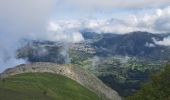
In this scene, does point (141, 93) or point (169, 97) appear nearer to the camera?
point (169, 97)

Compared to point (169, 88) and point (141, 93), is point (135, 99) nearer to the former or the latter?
point (141, 93)

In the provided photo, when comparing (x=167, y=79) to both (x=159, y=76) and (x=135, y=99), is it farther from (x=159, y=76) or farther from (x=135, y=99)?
(x=135, y=99)

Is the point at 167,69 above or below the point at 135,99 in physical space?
above

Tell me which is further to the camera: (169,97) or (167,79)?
(167,79)

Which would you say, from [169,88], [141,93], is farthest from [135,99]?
[169,88]

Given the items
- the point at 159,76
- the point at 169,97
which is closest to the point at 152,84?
the point at 159,76

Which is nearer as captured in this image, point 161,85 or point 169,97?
point 169,97

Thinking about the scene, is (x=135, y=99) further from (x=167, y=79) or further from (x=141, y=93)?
(x=167, y=79)

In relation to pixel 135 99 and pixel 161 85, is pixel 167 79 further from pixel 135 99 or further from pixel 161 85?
pixel 135 99
